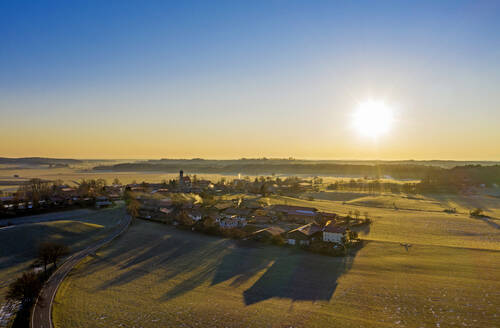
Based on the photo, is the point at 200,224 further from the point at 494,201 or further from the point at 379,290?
the point at 494,201

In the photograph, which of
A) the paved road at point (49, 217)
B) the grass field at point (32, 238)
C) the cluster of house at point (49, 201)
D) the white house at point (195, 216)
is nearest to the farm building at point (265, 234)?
the white house at point (195, 216)

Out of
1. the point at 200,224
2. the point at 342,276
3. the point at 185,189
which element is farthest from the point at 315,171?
the point at 342,276

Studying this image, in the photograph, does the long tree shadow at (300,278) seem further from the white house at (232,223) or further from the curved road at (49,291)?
the white house at (232,223)

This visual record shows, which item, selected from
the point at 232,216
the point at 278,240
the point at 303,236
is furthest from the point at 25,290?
the point at 232,216

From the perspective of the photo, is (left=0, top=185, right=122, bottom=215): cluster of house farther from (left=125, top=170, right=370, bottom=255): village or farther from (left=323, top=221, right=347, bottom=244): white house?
(left=323, top=221, right=347, bottom=244): white house

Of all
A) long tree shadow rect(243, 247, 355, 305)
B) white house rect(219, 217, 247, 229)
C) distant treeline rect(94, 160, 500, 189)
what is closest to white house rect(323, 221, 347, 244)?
long tree shadow rect(243, 247, 355, 305)

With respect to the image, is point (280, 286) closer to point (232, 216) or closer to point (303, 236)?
point (303, 236)
